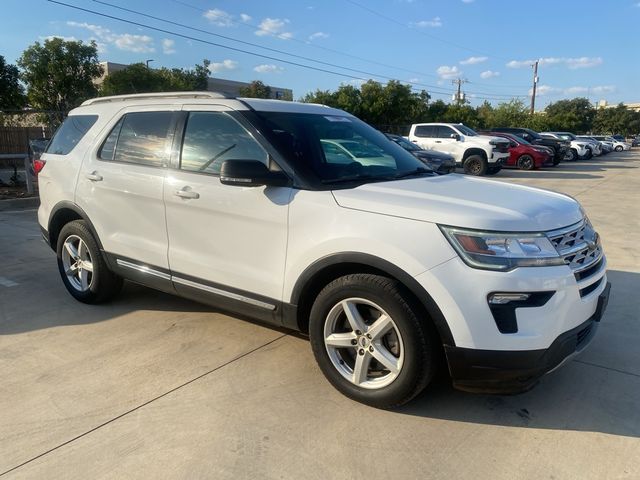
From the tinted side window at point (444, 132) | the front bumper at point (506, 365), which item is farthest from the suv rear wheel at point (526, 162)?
the front bumper at point (506, 365)

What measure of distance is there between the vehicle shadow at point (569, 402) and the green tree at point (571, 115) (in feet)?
192

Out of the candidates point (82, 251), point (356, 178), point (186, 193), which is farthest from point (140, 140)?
point (356, 178)

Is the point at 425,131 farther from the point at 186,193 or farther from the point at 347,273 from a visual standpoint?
the point at 347,273

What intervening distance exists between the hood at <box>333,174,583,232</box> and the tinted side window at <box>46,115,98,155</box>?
2.84 m

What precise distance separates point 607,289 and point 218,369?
2.61 metres

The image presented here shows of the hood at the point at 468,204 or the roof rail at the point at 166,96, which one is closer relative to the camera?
the hood at the point at 468,204

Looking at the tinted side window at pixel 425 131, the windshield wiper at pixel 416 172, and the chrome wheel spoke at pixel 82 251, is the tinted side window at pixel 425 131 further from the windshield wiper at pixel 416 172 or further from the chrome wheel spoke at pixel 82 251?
the chrome wheel spoke at pixel 82 251

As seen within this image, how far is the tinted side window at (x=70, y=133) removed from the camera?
186 inches

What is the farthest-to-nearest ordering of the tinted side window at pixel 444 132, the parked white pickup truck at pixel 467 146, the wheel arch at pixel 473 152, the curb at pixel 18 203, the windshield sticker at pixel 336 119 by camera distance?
the tinted side window at pixel 444 132
the wheel arch at pixel 473 152
the parked white pickup truck at pixel 467 146
the curb at pixel 18 203
the windshield sticker at pixel 336 119

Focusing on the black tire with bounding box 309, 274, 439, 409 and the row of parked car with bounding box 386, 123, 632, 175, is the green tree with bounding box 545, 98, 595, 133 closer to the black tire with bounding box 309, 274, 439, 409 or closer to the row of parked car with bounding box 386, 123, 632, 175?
the row of parked car with bounding box 386, 123, 632, 175

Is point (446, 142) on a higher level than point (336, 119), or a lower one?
lower

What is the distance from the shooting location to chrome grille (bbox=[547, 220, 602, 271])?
2.79m

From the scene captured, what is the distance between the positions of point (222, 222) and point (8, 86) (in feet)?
83.0

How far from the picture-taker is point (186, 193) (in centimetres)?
371
